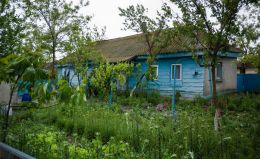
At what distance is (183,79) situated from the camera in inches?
675

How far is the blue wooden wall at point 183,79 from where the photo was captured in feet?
53.1

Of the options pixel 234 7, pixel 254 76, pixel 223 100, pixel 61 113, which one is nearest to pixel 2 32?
pixel 61 113

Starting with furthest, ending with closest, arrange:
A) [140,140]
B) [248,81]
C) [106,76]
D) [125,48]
A: [125,48] < [248,81] < [106,76] < [140,140]

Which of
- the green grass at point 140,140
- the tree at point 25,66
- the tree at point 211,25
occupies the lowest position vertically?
the green grass at point 140,140

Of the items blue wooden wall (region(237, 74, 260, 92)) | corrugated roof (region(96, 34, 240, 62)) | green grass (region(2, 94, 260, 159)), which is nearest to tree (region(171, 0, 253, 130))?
green grass (region(2, 94, 260, 159))

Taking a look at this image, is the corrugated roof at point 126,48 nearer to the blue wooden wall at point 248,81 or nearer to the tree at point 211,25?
the blue wooden wall at point 248,81

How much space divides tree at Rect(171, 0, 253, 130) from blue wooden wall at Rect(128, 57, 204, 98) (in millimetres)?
8069

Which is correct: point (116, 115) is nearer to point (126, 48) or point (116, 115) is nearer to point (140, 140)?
point (140, 140)

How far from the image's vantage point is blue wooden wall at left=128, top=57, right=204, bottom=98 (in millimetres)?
16188

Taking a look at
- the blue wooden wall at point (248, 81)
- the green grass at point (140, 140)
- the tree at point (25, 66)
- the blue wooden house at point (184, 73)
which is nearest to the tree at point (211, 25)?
the green grass at point (140, 140)

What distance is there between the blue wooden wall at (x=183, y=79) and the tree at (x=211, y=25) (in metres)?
8.07

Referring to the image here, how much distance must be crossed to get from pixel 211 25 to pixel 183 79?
33.8ft

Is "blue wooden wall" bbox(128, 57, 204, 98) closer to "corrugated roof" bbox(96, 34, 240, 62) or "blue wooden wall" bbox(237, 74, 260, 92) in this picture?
"corrugated roof" bbox(96, 34, 240, 62)

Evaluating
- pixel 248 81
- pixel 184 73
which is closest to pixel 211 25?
pixel 184 73
